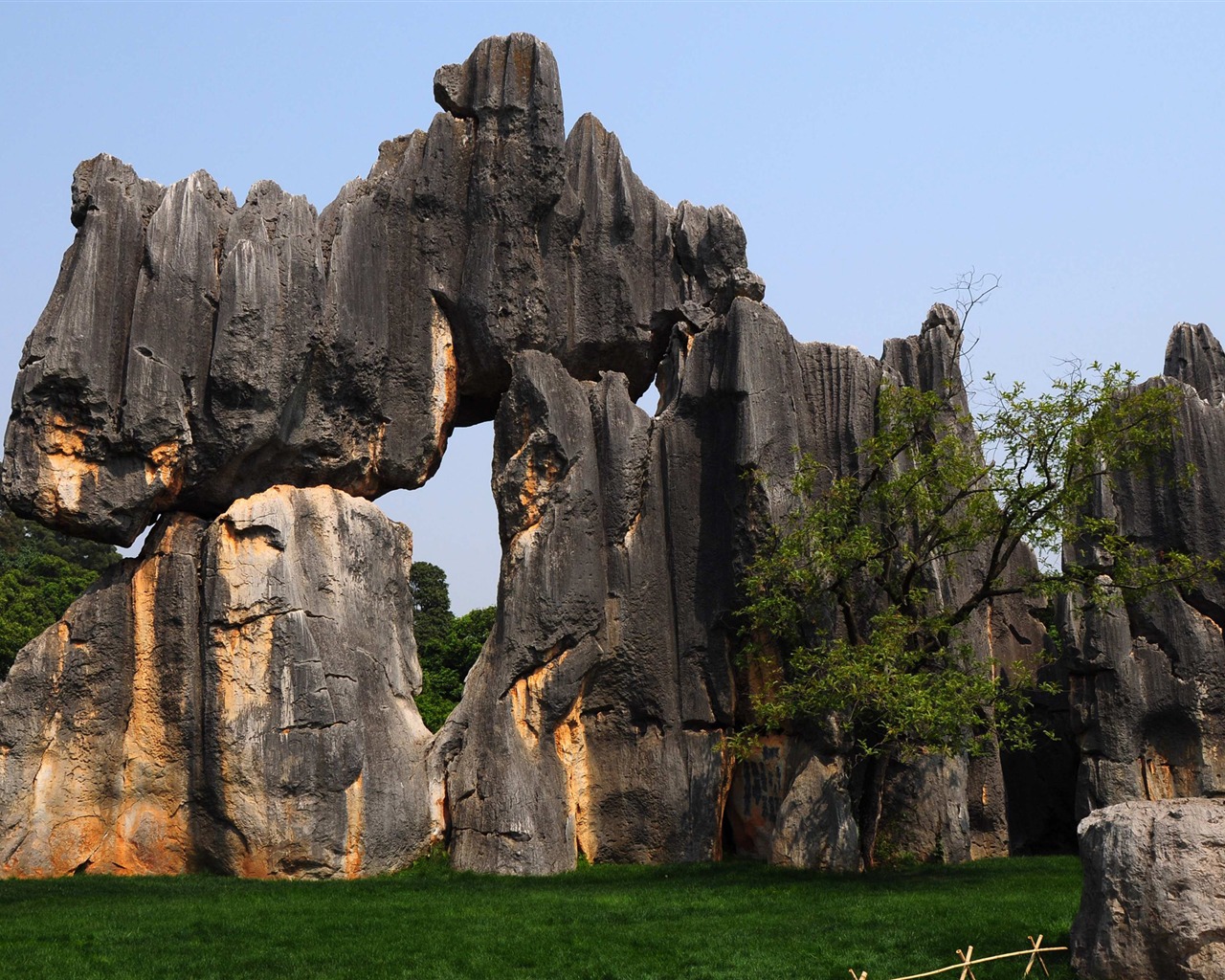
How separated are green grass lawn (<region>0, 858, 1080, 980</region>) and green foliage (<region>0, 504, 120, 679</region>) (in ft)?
52.5

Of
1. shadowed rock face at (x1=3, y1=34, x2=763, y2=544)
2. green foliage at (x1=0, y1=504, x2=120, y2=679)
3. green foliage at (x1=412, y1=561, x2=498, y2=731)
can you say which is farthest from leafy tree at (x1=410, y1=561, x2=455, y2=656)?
shadowed rock face at (x1=3, y1=34, x2=763, y2=544)

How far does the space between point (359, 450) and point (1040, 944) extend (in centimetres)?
1307

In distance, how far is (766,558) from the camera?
67.8ft

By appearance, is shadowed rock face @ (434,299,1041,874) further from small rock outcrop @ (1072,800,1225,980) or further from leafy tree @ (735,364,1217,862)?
small rock outcrop @ (1072,800,1225,980)

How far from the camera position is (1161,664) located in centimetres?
2242

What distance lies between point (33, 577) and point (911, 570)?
31453 mm

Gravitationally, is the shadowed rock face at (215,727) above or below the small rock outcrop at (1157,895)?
above

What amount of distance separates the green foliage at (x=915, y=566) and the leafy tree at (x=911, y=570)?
27 mm

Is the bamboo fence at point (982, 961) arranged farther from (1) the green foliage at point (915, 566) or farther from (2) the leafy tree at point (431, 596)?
(2) the leafy tree at point (431, 596)

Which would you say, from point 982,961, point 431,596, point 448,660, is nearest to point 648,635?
point 982,961

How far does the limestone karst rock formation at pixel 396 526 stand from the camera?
20453 millimetres

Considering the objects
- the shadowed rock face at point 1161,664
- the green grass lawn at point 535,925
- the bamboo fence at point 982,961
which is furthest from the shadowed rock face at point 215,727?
the shadowed rock face at point 1161,664

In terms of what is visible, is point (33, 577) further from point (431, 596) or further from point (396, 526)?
point (396, 526)

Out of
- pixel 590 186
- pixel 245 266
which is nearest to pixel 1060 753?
pixel 590 186
